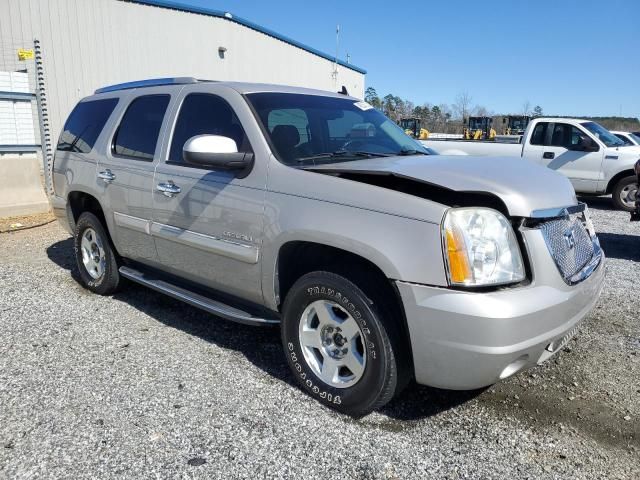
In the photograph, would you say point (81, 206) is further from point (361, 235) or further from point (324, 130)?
point (361, 235)

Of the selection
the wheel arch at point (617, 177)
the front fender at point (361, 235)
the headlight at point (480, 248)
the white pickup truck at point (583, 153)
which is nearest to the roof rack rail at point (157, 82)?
the front fender at point (361, 235)

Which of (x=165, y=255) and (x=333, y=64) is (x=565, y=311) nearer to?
(x=165, y=255)

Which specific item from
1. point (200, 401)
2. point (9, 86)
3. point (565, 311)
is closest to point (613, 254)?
point (565, 311)

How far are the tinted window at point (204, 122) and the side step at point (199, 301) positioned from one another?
99cm

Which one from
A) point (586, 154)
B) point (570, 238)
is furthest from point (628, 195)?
point (570, 238)

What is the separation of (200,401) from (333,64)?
3246cm

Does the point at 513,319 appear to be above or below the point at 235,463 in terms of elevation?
above

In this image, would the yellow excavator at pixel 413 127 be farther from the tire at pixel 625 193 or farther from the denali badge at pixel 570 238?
the denali badge at pixel 570 238

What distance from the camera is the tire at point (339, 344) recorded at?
110 inches

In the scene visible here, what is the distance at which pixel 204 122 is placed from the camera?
3861 mm

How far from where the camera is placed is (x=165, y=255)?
162 inches

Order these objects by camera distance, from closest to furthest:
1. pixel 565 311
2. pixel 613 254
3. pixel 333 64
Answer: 1. pixel 565 311
2. pixel 613 254
3. pixel 333 64

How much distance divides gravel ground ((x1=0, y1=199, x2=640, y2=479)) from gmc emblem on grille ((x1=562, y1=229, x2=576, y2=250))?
974 mm

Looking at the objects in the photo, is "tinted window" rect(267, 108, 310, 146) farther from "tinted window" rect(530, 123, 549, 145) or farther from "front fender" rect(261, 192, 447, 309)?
"tinted window" rect(530, 123, 549, 145)
